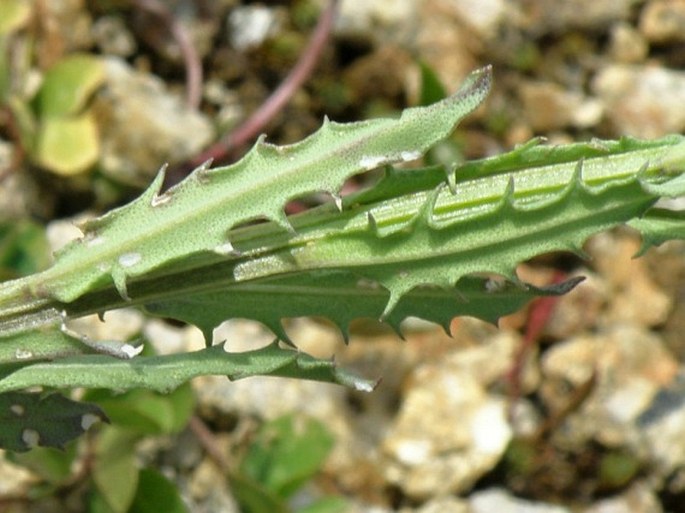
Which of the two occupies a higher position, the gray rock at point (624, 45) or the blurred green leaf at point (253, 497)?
the gray rock at point (624, 45)

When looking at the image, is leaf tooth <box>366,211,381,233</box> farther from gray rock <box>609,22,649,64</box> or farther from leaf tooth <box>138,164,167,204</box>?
gray rock <box>609,22,649,64</box>

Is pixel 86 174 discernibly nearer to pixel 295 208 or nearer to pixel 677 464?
pixel 295 208

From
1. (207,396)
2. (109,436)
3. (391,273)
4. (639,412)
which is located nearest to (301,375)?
(391,273)

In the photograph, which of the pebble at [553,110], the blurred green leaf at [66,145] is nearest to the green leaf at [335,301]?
the blurred green leaf at [66,145]

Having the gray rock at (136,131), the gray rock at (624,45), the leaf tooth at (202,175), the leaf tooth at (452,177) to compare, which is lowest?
the gray rock at (136,131)

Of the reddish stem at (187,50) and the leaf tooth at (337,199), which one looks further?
the reddish stem at (187,50)

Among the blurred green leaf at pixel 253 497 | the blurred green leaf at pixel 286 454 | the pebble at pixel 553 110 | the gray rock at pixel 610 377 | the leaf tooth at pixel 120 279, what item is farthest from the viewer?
the pebble at pixel 553 110

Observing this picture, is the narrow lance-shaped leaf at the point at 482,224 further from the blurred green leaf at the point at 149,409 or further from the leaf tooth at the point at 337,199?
the blurred green leaf at the point at 149,409
